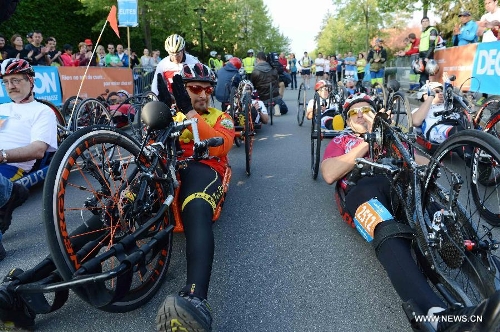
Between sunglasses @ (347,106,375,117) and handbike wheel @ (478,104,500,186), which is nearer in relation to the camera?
handbike wheel @ (478,104,500,186)

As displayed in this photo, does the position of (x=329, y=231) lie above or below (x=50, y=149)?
below

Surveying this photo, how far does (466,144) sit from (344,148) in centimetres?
128

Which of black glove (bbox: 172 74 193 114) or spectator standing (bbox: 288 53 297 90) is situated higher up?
spectator standing (bbox: 288 53 297 90)

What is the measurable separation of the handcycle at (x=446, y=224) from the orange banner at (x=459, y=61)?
22.5 feet

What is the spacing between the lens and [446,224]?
6.62 feet

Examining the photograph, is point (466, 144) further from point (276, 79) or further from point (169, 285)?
point (276, 79)

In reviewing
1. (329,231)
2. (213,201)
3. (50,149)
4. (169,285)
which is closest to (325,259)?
(329,231)

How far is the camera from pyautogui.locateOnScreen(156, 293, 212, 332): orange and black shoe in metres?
1.65

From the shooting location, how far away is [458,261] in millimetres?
1910

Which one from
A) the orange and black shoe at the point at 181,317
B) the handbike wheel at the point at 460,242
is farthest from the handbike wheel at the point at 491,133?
the orange and black shoe at the point at 181,317

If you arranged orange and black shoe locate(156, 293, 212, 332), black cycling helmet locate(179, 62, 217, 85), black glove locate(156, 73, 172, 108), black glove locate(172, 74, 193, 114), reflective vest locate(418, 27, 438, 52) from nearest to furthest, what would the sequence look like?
1. orange and black shoe locate(156, 293, 212, 332)
2. black glove locate(172, 74, 193, 114)
3. black glove locate(156, 73, 172, 108)
4. black cycling helmet locate(179, 62, 217, 85)
5. reflective vest locate(418, 27, 438, 52)

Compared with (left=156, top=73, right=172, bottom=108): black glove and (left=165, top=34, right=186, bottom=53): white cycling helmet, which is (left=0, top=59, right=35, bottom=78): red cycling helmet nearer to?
(left=156, top=73, right=172, bottom=108): black glove

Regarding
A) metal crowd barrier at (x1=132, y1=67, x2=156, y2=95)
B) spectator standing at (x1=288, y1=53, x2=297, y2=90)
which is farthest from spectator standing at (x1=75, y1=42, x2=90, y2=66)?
spectator standing at (x1=288, y1=53, x2=297, y2=90)

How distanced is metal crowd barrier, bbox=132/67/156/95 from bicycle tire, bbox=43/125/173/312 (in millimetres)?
10384
